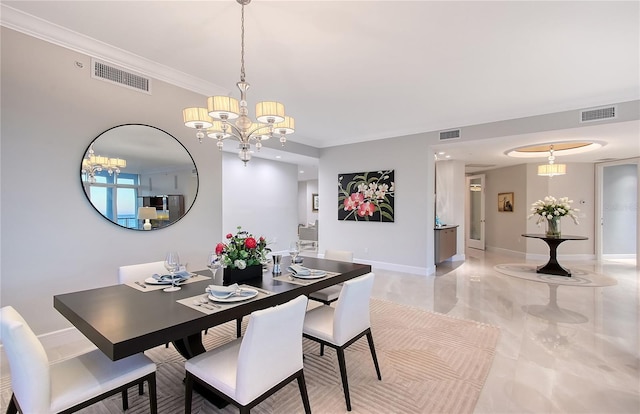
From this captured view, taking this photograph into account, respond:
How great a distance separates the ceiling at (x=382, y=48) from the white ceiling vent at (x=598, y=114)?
0.08 meters

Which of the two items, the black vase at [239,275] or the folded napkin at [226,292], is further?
the black vase at [239,275]

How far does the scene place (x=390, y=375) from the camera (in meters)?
2.32

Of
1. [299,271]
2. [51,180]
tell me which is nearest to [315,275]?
[299,271]

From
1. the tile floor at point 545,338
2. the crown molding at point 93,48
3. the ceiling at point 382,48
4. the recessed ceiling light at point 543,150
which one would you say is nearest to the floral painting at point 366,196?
the tile floor at point 545,338

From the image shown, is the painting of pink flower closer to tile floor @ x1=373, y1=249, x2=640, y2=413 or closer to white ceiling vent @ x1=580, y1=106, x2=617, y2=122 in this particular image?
tile floor @ x1=373, y1=249, x2=640, y2=413

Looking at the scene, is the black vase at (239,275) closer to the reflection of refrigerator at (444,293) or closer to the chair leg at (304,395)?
the chair leg at (304,395)

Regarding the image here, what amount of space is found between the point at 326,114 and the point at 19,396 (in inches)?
173

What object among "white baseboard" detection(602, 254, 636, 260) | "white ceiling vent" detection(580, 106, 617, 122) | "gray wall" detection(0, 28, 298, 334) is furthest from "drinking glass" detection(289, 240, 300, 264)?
"white baseboard" detection(602, 254, 636, 260)

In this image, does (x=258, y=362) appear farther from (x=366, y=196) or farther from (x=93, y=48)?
(x=366, y=196)

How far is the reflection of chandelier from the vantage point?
2.79 metres

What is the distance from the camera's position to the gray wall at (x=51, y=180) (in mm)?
2422

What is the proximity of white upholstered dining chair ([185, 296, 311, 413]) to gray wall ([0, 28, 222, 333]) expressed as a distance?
75.3 inches

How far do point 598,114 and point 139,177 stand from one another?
587 centimetres

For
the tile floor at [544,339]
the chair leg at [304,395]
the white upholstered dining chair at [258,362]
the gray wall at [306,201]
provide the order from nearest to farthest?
the white upholstered dining chair at [258,362]
the chair leg at [304,395]
the tile floor at [544,339]
the gray wall at [306,201]
